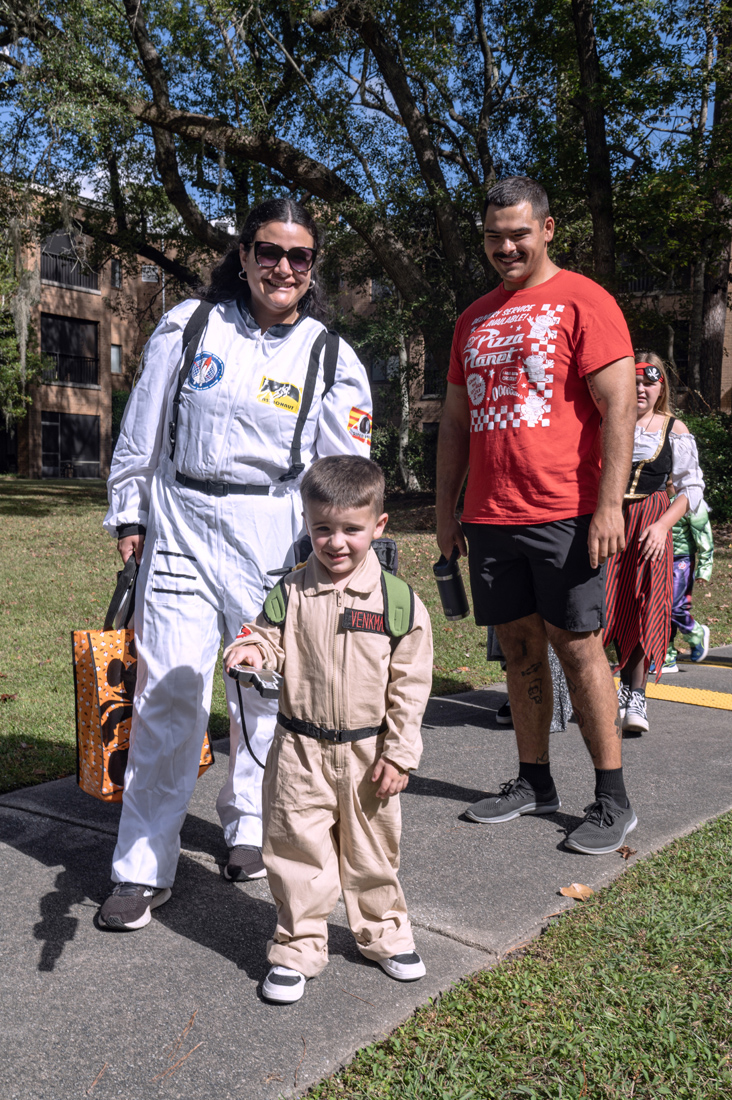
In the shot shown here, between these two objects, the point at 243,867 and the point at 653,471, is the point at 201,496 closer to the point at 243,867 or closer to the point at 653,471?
the point at 243,867

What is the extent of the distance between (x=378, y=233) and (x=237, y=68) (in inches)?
143

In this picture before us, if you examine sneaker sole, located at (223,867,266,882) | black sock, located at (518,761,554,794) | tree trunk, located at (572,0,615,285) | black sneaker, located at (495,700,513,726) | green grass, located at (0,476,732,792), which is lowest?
green grass, located at (0,476,732,792)

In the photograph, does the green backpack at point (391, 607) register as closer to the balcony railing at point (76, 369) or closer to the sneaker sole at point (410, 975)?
the sneaker sole at point (410, 975)

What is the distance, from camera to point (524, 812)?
369 cm

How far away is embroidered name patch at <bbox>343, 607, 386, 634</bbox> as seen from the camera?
2.42 metres

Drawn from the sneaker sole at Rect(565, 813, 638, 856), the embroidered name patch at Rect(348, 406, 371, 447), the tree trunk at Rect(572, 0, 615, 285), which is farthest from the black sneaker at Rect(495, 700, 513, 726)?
the tree trunk at Rect(572, 0, 615, 285)

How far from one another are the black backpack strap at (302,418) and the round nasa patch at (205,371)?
0.28 m

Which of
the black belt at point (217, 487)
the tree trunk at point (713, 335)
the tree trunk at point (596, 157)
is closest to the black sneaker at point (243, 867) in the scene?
the black belt at point (217, 487)

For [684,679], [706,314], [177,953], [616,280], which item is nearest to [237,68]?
[616,280]

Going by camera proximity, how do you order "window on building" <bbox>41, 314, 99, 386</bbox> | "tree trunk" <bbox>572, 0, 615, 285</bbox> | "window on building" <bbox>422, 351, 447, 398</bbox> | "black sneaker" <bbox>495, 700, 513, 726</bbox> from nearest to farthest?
"black sneaker" <bbox>495, 700, 513, 726</bbox>
"tree trunk" <bbox>572, 0, 615, 285</bbox>
"window on building" <bbox>422, 351, 447, 398</bbox>
"window on building" <bbox>41, 314, 99, 386</bbox>

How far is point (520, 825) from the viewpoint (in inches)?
142

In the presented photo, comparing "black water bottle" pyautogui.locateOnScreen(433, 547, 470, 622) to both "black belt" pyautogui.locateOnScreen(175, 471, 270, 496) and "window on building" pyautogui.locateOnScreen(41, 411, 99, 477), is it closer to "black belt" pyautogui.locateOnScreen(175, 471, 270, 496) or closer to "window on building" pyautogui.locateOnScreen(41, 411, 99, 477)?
"black belt" pyautogui.locateOnScreen(175, 471, 270, 496)

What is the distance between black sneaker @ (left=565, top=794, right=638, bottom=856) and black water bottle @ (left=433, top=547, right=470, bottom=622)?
91 centimetres

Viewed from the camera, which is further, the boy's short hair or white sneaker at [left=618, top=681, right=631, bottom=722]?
white sneaker at [left=618, top=681, right=631, bottom=722]
